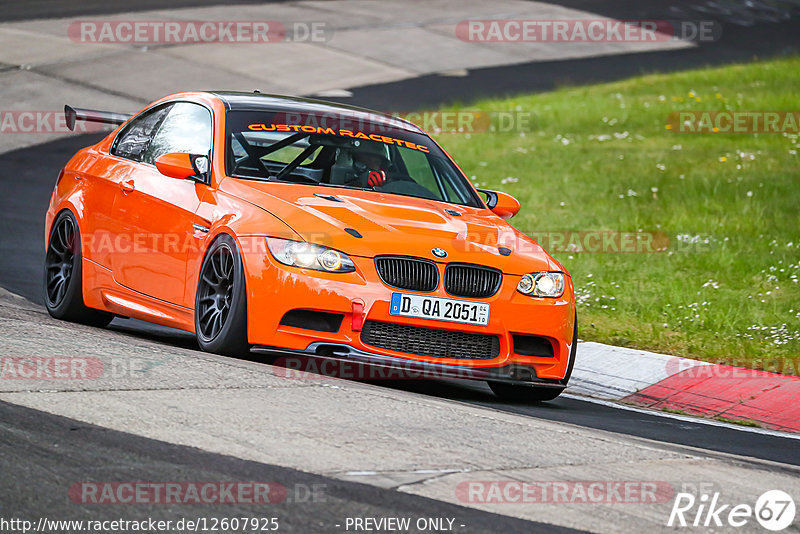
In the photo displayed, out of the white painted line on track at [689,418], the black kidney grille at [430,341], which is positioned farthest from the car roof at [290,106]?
the white painted line on track at [689,418]

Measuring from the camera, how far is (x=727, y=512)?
497 centimetres

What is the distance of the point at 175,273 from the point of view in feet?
25.1

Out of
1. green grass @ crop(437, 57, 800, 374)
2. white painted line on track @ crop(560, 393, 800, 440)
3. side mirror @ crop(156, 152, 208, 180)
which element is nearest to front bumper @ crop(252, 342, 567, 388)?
side mirror @ crop(156, 152, 208, 180)

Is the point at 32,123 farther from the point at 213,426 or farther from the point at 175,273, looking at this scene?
the point at 213,426

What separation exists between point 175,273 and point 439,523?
3.63m

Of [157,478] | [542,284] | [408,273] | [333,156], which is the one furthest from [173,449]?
[333,156]

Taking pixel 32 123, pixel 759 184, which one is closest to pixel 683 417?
pixel 759 184

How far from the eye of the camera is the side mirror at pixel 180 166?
771cm

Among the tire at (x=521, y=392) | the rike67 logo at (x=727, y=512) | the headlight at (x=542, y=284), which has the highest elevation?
the headlight at (x=542, y=284)

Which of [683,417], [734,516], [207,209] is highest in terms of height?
[207,209]

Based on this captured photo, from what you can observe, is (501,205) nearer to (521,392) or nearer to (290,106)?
(521,392)

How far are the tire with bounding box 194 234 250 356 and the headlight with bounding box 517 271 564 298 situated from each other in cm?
158

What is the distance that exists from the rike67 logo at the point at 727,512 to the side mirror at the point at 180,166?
12.7 feet

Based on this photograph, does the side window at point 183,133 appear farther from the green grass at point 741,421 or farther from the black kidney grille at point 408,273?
the green grass at point 741,421
